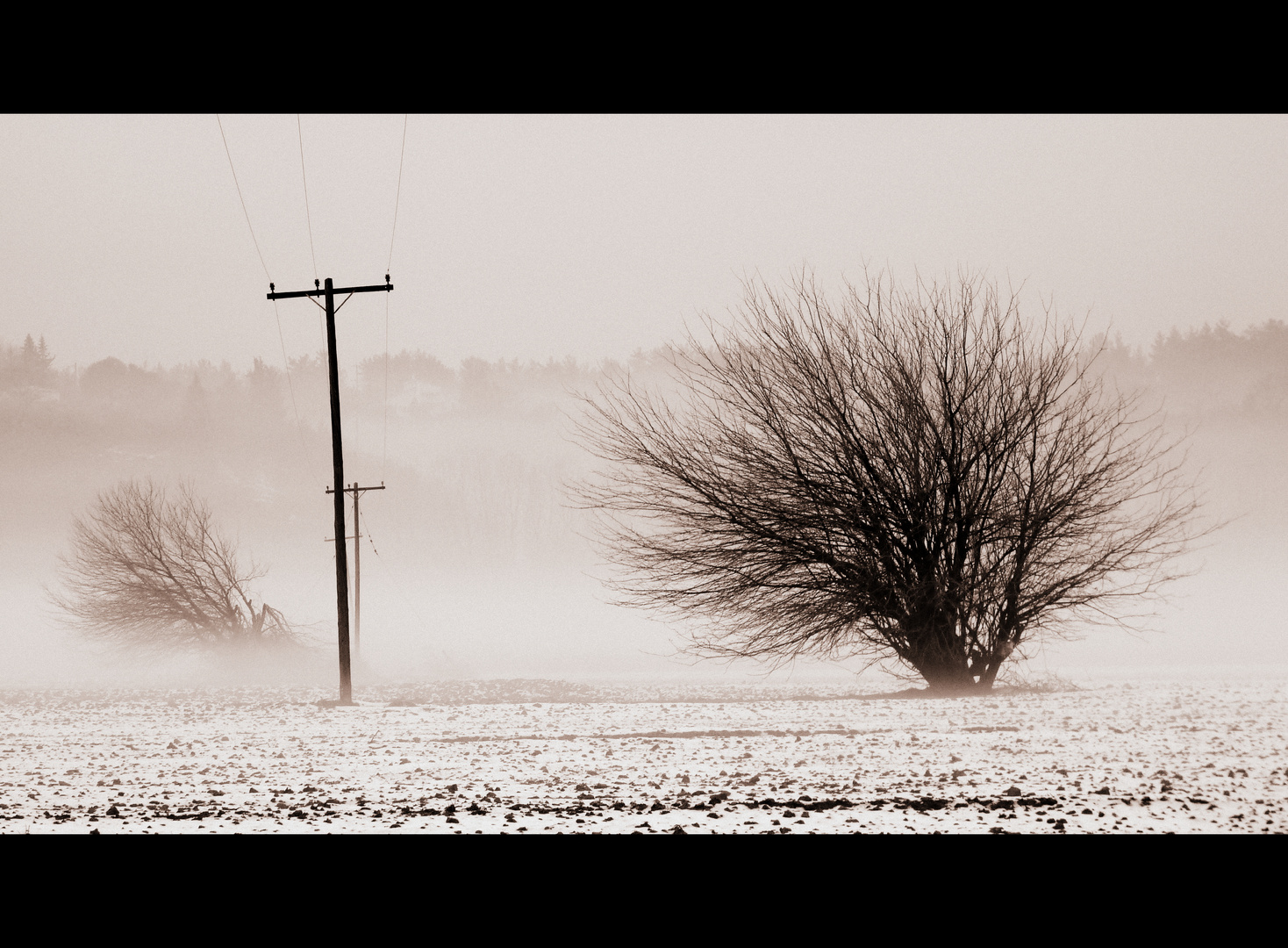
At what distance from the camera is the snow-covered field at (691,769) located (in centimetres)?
480

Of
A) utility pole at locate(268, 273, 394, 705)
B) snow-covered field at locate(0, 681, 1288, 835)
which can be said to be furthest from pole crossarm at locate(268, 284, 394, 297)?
snow-covered field at locate(0, 681, 1288, 835)

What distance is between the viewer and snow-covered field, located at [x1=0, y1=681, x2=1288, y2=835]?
15.8 ft

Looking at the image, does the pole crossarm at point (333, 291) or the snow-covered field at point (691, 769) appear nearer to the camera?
the snow-covered field at point (691, 769)

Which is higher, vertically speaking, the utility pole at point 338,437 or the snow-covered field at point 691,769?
the utility pole at point 338,437

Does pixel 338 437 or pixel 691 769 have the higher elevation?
pixel 338 437

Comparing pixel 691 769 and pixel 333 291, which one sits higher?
pixel 333 291

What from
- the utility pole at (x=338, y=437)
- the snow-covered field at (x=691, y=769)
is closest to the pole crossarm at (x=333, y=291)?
the utility pole at (x=338, y=437)

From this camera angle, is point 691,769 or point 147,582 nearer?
point 691,769

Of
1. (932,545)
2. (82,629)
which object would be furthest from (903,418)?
(82,629)

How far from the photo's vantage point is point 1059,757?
6281 mm

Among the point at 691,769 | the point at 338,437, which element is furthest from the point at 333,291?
the point at 691,769

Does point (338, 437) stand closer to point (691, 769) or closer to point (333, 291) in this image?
point (333, 291)

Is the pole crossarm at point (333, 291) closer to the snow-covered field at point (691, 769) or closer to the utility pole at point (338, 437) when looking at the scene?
the utility pole at point (338, 437)

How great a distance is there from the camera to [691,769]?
6.29m
